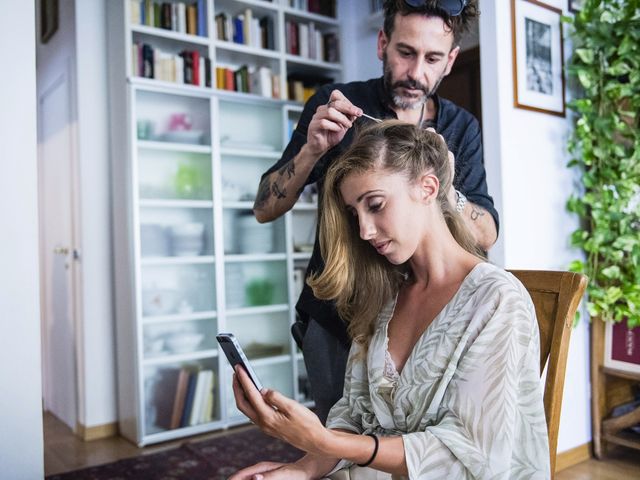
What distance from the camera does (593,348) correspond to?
2.67 meters

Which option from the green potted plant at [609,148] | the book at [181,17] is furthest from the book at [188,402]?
the green potted plant at [609,148]

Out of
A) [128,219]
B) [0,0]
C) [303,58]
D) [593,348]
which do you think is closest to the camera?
[0,0]

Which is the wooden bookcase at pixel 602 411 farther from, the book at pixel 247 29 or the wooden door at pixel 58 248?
the wooden door at pixel 58 248

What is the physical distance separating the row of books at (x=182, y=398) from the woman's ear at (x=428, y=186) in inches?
97.6

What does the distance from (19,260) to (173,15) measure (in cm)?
205

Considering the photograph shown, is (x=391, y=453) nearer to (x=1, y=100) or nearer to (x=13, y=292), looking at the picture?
(x=13, y=292)

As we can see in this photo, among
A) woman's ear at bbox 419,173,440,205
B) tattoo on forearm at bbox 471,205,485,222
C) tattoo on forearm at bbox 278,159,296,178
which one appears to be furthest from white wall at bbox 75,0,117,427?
woman's ear at bbox 419,173,440,205

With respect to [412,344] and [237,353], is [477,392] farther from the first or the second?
[237,353]

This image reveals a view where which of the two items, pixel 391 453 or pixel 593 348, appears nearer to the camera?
pixel 391 453

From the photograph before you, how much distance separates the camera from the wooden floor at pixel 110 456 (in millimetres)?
2541

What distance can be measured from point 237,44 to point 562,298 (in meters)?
2.92

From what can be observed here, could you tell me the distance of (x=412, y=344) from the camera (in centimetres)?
122

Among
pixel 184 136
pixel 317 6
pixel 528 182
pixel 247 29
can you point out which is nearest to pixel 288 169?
pixel 528 182

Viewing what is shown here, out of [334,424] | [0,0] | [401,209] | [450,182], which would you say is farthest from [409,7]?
[0,0]
